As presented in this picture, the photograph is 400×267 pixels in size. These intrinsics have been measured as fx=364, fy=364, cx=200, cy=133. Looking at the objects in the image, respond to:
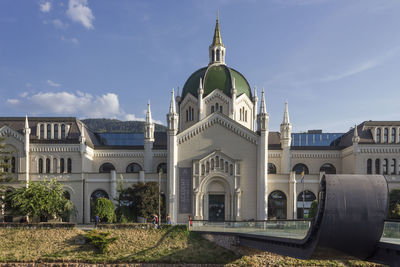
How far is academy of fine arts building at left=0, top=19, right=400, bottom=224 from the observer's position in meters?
50.5

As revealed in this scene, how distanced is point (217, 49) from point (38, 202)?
128ft

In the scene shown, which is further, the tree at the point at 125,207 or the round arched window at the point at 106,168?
the round arched window at the point at 106,168

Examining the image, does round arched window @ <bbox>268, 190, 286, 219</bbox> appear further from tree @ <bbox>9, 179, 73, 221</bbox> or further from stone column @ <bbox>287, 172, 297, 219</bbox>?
tree @ <bbox>9, 179, 73, 221</bbox>

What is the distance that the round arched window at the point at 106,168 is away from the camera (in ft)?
195

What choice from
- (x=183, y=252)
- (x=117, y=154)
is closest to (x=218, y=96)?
(x=117, y=154)

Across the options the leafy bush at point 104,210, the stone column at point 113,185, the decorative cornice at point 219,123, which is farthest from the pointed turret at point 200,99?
the leafy bush at point 104,210

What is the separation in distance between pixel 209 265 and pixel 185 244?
371 cm

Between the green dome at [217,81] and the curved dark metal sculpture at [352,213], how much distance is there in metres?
38.1

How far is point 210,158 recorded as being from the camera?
50.5 m

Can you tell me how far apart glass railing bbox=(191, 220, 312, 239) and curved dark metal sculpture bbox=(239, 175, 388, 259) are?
4.35 m

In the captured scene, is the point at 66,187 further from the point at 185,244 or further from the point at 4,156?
the point at 185,244

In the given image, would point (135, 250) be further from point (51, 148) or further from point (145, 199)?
point (51, 148)

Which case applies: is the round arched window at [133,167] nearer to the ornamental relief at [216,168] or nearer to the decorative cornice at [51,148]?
the decorative cornice at [51,148]

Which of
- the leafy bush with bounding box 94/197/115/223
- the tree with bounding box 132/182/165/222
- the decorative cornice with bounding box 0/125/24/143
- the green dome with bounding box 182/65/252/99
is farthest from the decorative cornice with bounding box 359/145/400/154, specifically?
the decorative cornice with bounding box 0/125/24/143
